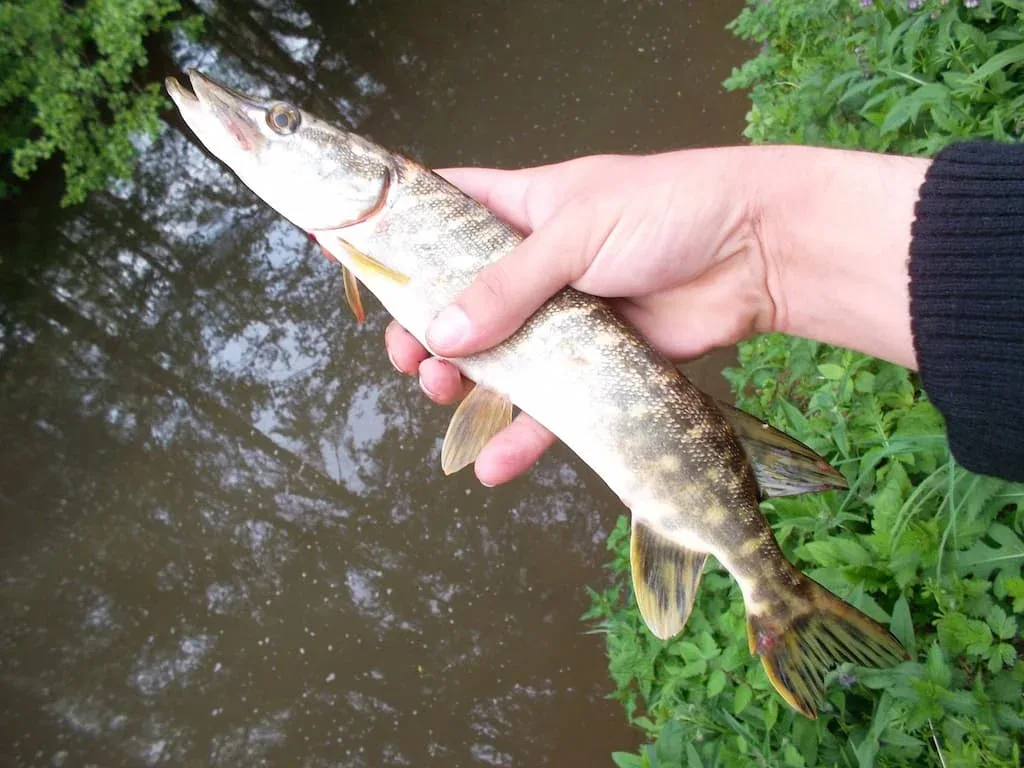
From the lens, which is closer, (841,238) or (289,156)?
(841,238)

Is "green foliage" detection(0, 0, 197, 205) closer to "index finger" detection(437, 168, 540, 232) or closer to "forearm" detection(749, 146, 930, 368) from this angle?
"index finger" detection(437, 168, 540, 232)

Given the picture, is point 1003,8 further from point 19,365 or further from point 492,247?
point 19,365

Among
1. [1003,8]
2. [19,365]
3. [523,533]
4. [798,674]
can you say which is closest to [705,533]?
[798,674]

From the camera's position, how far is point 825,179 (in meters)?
1.98

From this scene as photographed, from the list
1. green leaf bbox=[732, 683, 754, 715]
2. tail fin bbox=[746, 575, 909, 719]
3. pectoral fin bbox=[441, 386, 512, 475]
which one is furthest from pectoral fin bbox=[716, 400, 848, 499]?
green leaf bbox=[732, 683, 754, 715]

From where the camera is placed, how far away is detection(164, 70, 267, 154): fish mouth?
2064 mm

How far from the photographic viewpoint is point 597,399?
6.19 ft

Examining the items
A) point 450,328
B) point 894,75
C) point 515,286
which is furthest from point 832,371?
point 450,328

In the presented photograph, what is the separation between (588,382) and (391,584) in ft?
10.3

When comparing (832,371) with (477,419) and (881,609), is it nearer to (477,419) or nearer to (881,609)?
(881,609)

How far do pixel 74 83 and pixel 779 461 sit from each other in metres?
6.76

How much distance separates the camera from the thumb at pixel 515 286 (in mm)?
1871

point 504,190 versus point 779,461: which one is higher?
point 504,190

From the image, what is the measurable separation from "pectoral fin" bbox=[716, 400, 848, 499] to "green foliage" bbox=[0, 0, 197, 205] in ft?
21.4
